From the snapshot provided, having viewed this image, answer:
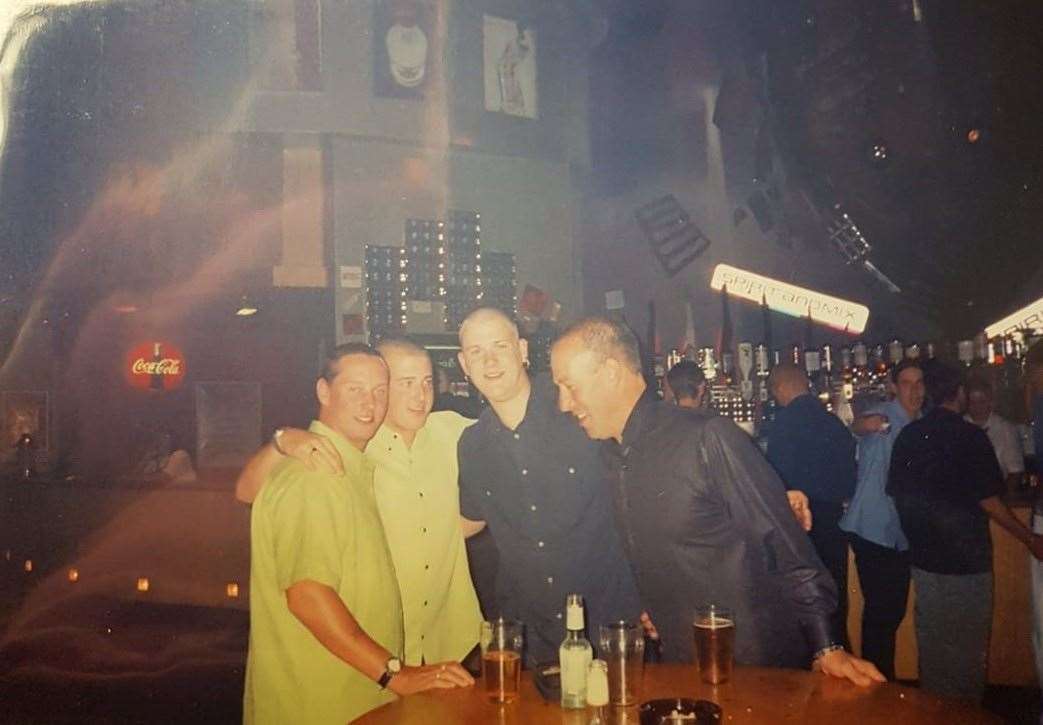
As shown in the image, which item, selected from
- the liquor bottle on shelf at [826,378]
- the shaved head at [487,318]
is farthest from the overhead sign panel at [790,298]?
the shaved head at [487,318]

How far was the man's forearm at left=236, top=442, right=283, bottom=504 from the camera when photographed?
2.31 metres

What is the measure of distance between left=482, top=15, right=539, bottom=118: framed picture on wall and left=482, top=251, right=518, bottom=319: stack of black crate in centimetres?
108

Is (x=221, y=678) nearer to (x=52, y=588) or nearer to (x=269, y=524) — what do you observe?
(x=52, y=588)

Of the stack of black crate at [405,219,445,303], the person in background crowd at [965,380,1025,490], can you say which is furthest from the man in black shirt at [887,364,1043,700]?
the stack of black crate at [405,219,445,303]

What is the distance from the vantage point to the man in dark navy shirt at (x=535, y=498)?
2447 millimetres

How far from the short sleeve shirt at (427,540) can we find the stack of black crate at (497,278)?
2.30m

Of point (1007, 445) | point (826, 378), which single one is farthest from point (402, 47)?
point (1007, 445)

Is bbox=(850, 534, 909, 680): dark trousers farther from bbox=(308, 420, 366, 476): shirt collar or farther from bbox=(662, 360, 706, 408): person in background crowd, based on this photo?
bbox=(308, 420, 366, 476): shirt collar

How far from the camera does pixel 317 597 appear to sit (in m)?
2.00

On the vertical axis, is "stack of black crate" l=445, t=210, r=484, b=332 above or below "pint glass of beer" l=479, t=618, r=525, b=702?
above

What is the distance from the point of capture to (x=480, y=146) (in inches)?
208

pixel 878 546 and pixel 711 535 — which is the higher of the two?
pixel 711 535

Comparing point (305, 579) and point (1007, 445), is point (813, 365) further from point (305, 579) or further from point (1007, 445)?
point (305, 579)

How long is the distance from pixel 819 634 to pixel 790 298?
452 cm
